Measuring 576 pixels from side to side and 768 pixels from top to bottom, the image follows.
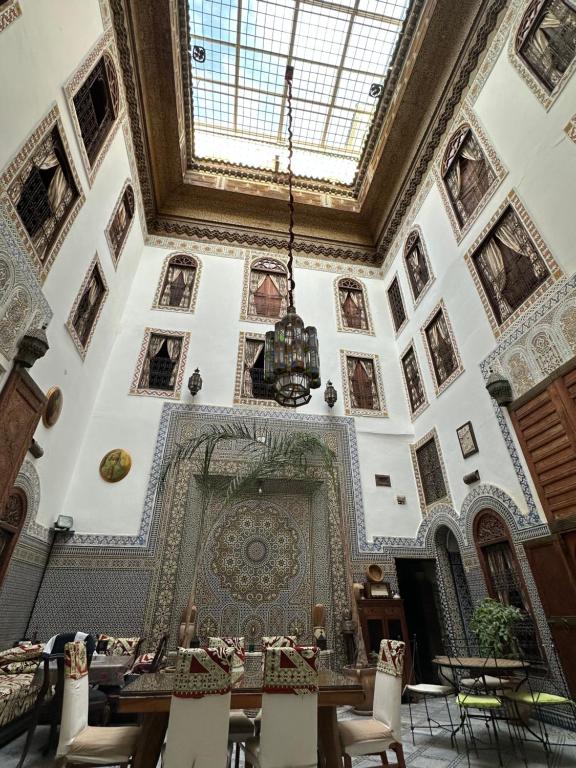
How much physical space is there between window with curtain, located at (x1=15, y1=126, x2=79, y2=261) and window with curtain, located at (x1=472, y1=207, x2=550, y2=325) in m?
5.34

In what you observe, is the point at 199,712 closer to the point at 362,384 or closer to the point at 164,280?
the point at 362,384

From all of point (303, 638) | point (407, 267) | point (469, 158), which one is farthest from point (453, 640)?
point (469, 158)

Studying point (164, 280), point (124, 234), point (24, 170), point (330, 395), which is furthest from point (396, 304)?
point (24, 170)

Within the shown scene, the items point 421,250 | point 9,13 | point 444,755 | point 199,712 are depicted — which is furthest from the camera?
point 421,250

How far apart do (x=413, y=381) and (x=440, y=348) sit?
106 centimetres

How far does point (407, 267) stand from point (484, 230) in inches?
95.7

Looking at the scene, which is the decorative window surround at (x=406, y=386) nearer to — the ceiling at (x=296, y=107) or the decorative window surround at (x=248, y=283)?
the decorative window surround at (x=248, y=283)

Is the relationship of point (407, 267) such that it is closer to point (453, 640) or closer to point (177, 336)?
point (177, 336)

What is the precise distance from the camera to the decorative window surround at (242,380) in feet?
22.6

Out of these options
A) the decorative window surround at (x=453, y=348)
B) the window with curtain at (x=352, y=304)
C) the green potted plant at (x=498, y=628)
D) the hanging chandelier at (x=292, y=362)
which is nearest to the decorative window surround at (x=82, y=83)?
the hanging chandelier at (x=292, y=362)

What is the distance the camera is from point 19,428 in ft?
13.2

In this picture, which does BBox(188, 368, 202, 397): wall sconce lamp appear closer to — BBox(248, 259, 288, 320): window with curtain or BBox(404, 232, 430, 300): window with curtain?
BBox(248, 259, 288, 320): window with curtain

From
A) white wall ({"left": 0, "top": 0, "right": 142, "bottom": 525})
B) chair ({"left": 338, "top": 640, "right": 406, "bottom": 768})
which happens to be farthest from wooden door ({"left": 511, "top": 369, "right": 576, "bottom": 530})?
white wall ({"left": 0, "top": 0, "right": 142, "bottom": 525})

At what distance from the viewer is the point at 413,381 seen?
7.35 metres
